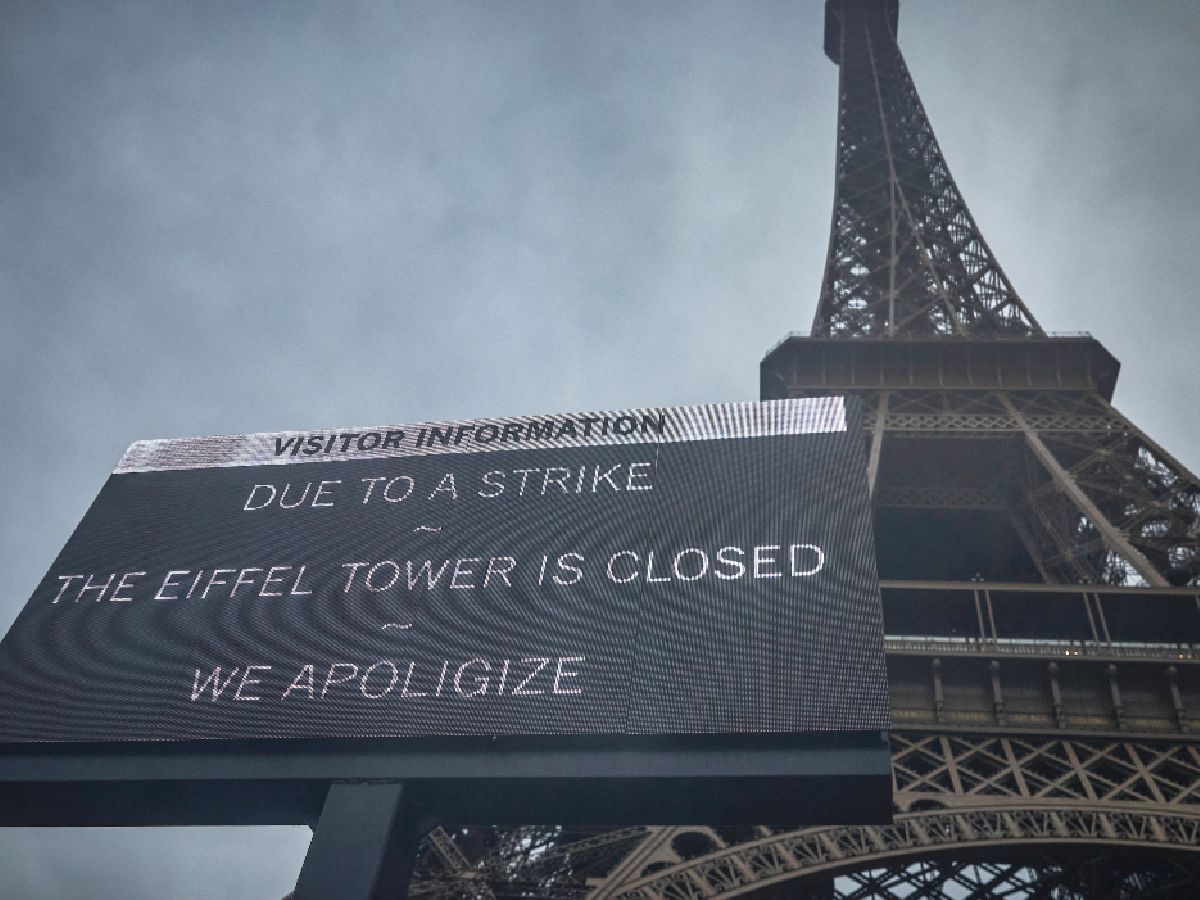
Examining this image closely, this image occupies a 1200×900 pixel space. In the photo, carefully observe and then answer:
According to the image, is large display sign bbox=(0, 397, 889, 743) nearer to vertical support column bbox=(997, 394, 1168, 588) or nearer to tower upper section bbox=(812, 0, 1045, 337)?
vertical support column bbox=(997, 394, 1168, 588)

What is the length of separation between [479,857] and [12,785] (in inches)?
288

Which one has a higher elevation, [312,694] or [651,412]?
[651,412]

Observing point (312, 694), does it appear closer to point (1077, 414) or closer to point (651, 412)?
point (651, 412)

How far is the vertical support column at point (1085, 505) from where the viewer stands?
2042cm

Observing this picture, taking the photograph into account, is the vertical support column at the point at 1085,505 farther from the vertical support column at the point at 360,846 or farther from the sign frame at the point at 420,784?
the vertical support column at the point at 360,846

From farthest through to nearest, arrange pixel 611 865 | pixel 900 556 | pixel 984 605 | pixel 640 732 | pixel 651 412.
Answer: pixel 900 556, pixel 984 605, pixel 611 865, pixel 651 412, pixel 640 732

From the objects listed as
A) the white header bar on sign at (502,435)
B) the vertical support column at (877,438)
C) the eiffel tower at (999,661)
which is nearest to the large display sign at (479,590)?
the white header bar on sign at (502,435)

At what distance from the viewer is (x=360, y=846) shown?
34.4 feet

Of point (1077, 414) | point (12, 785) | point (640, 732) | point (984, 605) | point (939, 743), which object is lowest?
point (12, 785)

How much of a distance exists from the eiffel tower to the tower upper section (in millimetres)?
1467

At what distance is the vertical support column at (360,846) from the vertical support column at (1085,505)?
1476 centimetres

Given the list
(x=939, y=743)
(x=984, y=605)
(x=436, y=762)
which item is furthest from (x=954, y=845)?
(x=436, y=762)

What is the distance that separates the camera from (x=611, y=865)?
16.0m

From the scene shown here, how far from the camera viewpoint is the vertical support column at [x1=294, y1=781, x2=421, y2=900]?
33.1 ft
